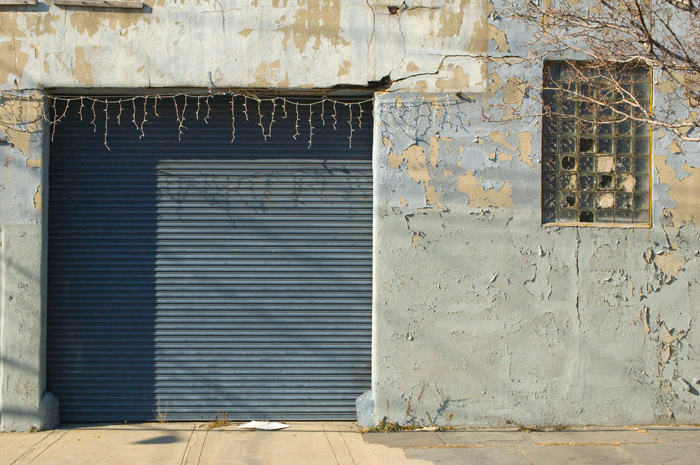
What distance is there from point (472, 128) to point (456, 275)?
1.54 m

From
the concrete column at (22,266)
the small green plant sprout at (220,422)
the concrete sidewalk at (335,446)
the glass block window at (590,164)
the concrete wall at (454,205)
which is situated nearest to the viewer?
the concrete sidewalk at (335,446)

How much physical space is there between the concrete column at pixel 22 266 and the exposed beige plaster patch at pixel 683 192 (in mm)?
6453

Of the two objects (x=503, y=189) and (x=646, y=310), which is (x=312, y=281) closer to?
(x=503, y=189)

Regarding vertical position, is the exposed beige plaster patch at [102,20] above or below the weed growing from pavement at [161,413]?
above

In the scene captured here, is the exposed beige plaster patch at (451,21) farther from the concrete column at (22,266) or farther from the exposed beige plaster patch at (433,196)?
the concrete column at (22,266)

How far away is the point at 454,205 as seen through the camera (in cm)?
688

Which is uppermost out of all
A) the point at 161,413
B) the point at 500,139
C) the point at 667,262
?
the point at 500,139

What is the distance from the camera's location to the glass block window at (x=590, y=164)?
704 cm

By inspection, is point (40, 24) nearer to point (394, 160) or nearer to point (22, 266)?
point (22, 266)

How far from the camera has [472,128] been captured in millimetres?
6906

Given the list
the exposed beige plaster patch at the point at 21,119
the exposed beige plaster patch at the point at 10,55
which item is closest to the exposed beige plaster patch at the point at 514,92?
the exposed beige plaster patch at the point at 21,119

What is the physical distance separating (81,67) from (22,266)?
6.97ft

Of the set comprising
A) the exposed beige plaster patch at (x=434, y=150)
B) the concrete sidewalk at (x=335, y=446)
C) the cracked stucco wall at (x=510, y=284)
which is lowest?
the concrete sidewalk at (x=335, y=446)

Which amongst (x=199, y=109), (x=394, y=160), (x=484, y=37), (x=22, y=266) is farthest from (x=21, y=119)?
(x=484, y=37)
